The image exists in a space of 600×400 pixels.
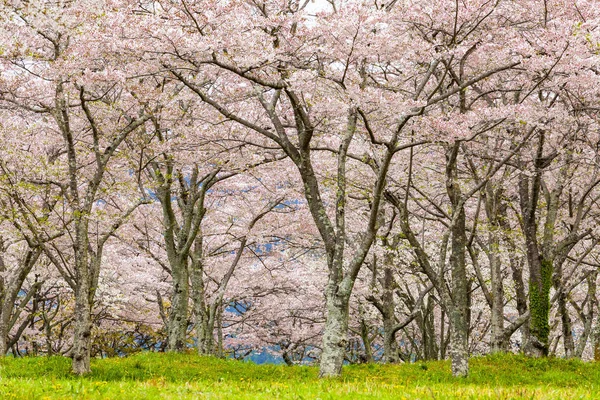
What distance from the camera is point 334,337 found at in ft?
41.3

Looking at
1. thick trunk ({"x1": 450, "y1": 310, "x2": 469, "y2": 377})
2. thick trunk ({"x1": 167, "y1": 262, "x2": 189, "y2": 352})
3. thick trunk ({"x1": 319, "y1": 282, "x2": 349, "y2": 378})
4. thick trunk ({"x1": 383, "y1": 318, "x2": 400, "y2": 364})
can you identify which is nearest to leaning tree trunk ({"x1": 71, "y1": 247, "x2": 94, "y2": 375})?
thick trunk ({"x1": 319, "y1": 282, "x2": 349, "y2": 378})

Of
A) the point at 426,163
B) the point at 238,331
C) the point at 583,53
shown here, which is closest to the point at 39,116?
the point at 426,163

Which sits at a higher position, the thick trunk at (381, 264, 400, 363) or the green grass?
the thick trunk at (381, 264, 400, 363)

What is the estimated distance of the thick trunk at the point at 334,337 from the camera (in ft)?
40.7

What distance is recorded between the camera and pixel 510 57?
14.5 meters

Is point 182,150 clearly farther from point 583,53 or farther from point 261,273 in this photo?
point 261,273

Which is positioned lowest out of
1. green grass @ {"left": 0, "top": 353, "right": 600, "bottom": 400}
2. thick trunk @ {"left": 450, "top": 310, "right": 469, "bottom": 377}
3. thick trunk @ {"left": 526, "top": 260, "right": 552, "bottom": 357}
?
green grass @ {"left": 0, "top": 353, "right": 600, "bottom": 400}

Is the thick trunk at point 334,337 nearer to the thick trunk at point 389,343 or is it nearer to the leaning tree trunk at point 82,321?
the leaning tree trunk at point 82,321

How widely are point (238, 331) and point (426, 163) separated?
960 inches

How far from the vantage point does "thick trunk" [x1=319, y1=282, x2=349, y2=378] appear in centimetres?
1241

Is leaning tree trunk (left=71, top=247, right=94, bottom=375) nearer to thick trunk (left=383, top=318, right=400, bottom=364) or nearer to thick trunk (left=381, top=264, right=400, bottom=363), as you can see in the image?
thick trunk (left=381, top=264, right=400, bottom=363)

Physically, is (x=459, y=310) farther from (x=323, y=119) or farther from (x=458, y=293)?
(x=323, y=119)

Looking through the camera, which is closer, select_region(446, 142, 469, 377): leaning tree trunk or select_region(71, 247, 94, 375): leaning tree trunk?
select_region(71, 247, 94, 375): leaning tree trunk

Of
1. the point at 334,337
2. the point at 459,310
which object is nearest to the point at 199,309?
the point at 334,337
